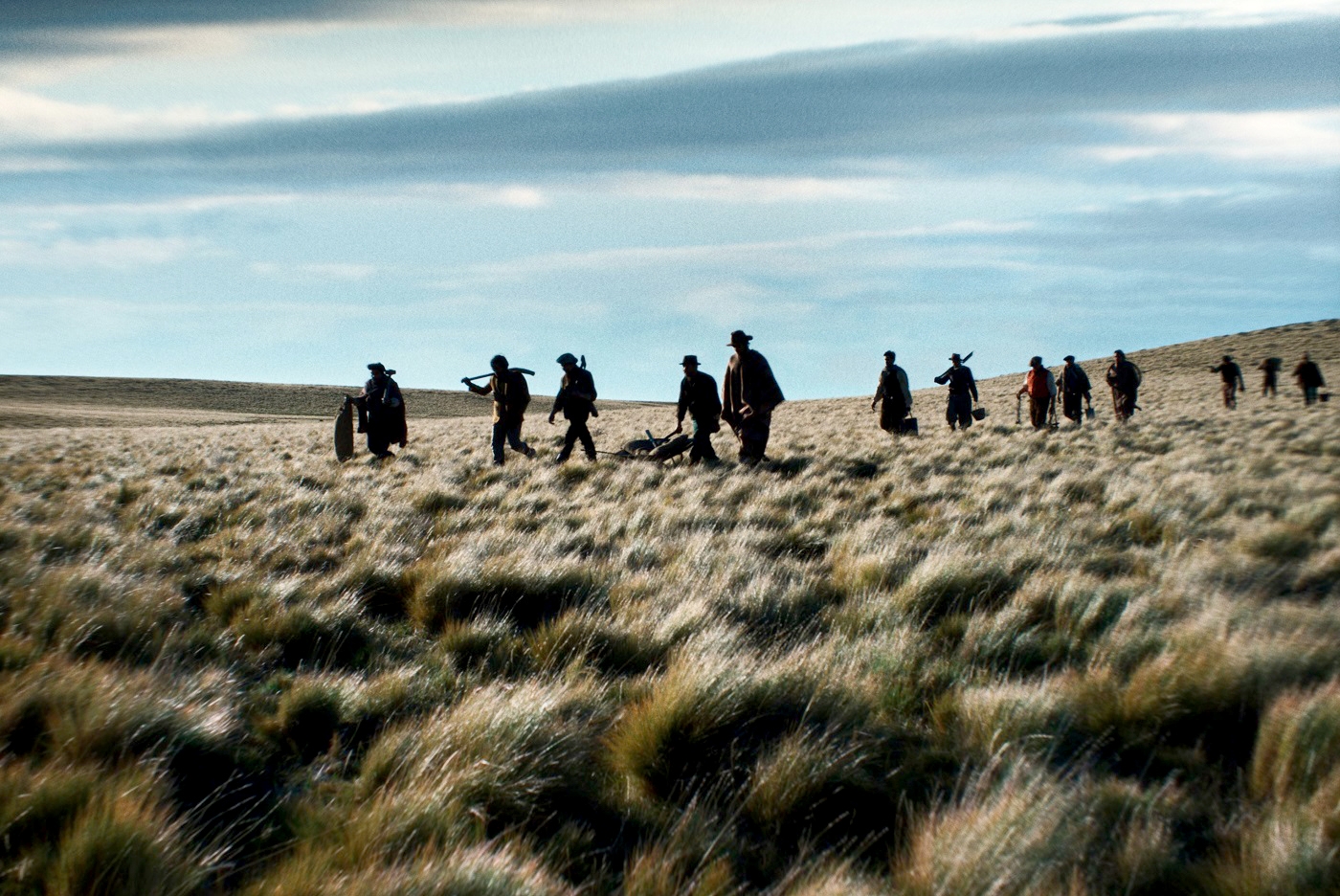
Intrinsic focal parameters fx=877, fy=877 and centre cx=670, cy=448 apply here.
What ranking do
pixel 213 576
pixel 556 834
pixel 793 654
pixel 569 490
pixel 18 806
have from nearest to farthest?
1. pixel 18 806
2. pixel 556 834
3. pixel 793 654
4. pixel 213 576
5. pixel 569 490

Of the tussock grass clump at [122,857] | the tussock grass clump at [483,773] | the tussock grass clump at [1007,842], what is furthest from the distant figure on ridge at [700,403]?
the tussock grass clump at [122,857]

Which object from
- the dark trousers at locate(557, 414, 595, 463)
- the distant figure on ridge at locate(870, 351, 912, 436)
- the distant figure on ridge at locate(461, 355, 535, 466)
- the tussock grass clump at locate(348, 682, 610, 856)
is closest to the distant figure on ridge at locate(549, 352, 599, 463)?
the dark trousers at locate(557, 414, 595, 463)

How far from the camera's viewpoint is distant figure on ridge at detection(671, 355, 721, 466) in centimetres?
1399

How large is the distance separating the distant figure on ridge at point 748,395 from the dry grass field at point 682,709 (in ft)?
19.3

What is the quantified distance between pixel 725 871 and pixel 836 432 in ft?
70.7

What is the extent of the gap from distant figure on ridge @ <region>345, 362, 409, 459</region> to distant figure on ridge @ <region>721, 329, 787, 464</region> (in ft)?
21.7

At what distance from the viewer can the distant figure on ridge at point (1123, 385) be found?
2319 cm

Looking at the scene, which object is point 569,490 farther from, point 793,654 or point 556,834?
point 556,834

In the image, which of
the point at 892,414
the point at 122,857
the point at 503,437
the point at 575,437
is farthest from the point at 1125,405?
the point at 122,857

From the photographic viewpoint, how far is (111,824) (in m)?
2.24

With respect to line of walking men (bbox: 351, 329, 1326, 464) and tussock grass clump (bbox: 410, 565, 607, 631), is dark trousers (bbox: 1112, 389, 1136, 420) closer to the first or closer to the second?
line of walking men (bbox: 351, 329, 1326, 464)

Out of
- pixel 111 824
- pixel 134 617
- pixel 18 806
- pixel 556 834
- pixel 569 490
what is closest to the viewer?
pixel 111 824

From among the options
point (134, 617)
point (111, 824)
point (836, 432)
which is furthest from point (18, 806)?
point (836, 432)

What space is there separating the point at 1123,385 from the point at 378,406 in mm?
18982
